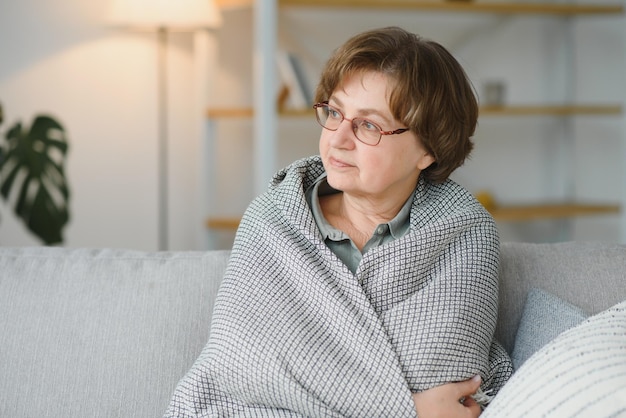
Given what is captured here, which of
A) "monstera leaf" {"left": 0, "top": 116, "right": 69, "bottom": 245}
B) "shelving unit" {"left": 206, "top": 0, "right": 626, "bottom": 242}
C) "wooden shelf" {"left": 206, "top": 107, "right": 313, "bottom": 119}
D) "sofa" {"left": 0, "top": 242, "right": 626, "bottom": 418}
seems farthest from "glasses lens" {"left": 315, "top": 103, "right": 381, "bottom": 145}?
"wooden shelf" {"left": 206, "top": 107, "right": 313, "bottom": 119}

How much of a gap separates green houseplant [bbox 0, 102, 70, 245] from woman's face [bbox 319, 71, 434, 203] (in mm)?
1838

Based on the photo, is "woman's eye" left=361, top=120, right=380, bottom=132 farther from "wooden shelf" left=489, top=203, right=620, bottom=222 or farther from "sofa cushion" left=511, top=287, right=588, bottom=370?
"wooden shelf" left=489, top=203, right=620, bottom=222

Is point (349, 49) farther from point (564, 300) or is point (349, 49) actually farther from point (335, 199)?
point (564, 300)

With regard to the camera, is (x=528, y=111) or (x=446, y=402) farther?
(x=528, y=111)

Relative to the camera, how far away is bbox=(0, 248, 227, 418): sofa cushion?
152cm

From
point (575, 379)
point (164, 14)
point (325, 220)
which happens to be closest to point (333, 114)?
point (325, 220)

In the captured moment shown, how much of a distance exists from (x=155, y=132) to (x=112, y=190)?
0.31 metres

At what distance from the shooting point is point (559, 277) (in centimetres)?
164

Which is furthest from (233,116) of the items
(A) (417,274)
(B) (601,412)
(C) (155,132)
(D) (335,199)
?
(B) (601,412)

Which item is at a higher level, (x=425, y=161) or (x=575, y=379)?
(x=425, y=161)

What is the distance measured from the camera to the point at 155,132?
395 cm

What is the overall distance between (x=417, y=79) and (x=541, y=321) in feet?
1.46

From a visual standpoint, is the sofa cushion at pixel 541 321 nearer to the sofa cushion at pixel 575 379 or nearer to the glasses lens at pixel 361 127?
the sofa cushion at pixel 575 379

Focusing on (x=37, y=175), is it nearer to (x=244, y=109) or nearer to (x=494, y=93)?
(x=244, y=109)
